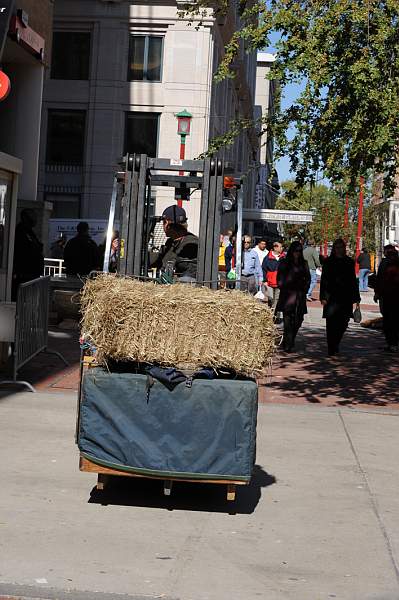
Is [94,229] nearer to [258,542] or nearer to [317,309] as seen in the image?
[317,309]

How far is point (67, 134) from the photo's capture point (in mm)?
41125

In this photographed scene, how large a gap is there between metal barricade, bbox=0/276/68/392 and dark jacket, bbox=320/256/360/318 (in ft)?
16.3

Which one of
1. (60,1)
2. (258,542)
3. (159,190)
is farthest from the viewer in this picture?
(60,1)

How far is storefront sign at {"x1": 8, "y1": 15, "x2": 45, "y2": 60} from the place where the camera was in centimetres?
1744

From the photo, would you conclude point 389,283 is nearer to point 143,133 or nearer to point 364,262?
point 364,262

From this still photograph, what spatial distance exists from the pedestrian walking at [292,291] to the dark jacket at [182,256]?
800 cm

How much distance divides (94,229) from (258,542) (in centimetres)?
2776

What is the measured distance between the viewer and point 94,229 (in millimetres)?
33281

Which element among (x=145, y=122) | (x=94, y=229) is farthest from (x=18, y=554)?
(x=145, y=122)

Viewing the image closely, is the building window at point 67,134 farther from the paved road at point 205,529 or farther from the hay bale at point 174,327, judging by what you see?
the hay bale at point 174,327

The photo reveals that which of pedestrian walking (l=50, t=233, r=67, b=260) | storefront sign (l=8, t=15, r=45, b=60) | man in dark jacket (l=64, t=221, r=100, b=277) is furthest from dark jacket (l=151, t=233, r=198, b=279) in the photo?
pedestrian walking (l=50, t=233, r=67, b=260)

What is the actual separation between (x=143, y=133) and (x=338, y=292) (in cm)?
2561

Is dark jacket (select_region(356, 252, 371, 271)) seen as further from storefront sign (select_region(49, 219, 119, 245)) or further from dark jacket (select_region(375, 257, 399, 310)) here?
dark jacket (select_region(375, 257, 399, 310))

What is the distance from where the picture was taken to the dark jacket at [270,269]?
21.5 meters
